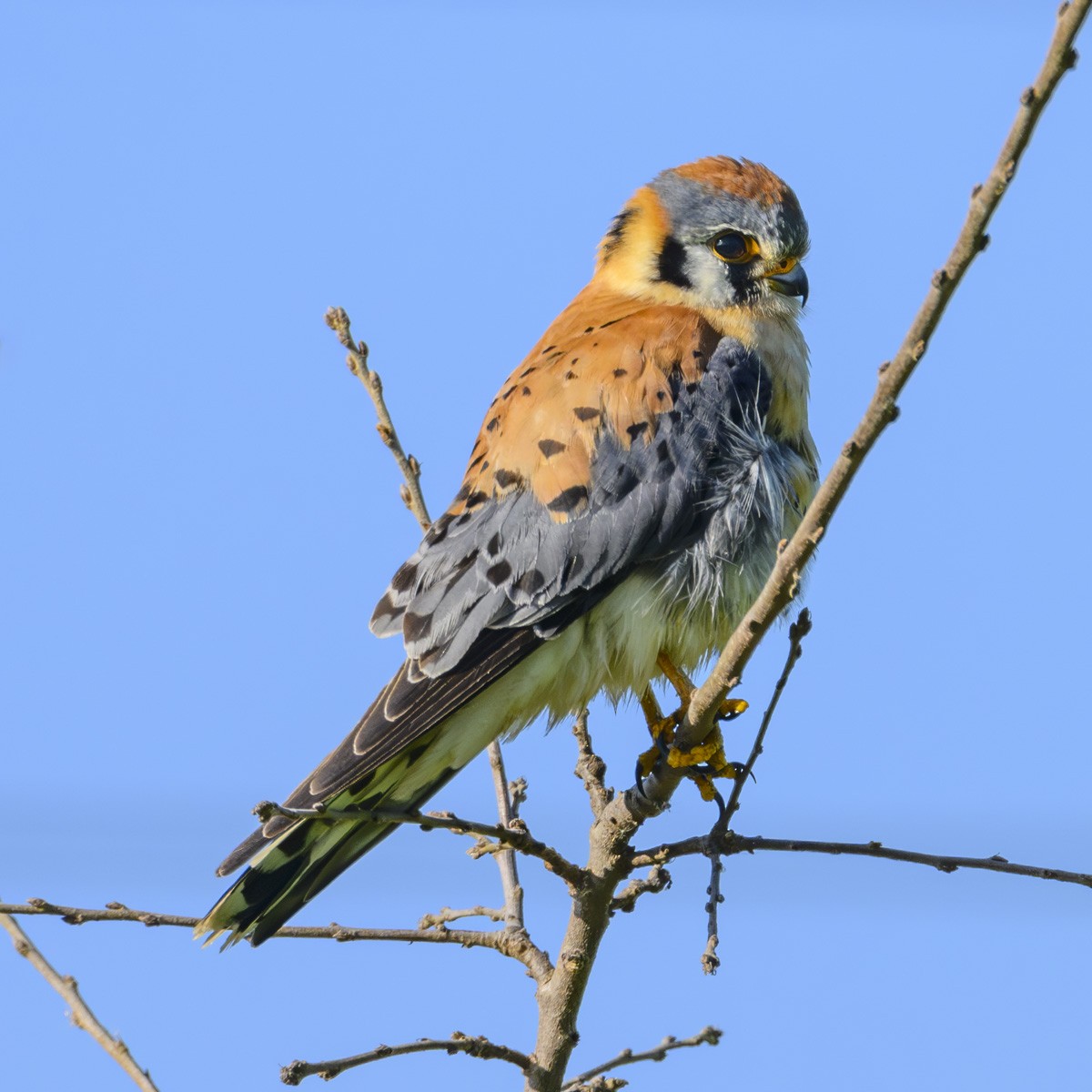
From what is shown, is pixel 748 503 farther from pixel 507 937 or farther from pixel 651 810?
pixel 507 937

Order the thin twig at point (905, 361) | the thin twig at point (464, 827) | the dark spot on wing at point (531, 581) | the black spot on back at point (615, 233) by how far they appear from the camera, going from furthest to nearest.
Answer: the black spot on back at point (615, 233) → the dark spot on wing at point (531, 581) → the thin twig at point (464, 827) → the thin twig at point (905, 361)

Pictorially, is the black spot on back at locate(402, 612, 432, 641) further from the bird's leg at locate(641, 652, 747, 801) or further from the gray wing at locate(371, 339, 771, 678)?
the bird's leg at locate(641, 652, 747, 801)

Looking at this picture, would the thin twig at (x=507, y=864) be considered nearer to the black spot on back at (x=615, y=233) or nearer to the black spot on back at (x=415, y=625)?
the black spot on back at (x=415, y=625)

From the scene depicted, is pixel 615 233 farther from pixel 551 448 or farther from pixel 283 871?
pixel 283 871

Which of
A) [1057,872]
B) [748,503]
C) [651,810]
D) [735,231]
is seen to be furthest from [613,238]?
[1057,872]

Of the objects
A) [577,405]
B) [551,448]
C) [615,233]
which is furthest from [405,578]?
[615,233]

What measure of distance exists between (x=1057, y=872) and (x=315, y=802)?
1450 mm

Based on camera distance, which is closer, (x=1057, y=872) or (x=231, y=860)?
(x=1057, y=872)

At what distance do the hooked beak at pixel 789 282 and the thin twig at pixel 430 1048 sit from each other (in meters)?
2.18

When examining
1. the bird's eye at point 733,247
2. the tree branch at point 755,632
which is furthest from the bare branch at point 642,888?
the bird's eye at point 733,247

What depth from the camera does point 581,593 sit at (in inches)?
131

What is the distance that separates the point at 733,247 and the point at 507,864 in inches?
72.0

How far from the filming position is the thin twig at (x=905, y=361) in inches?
68.6

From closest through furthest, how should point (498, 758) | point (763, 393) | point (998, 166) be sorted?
point (998, 166)
point (498, 758)
point (763, 393)
